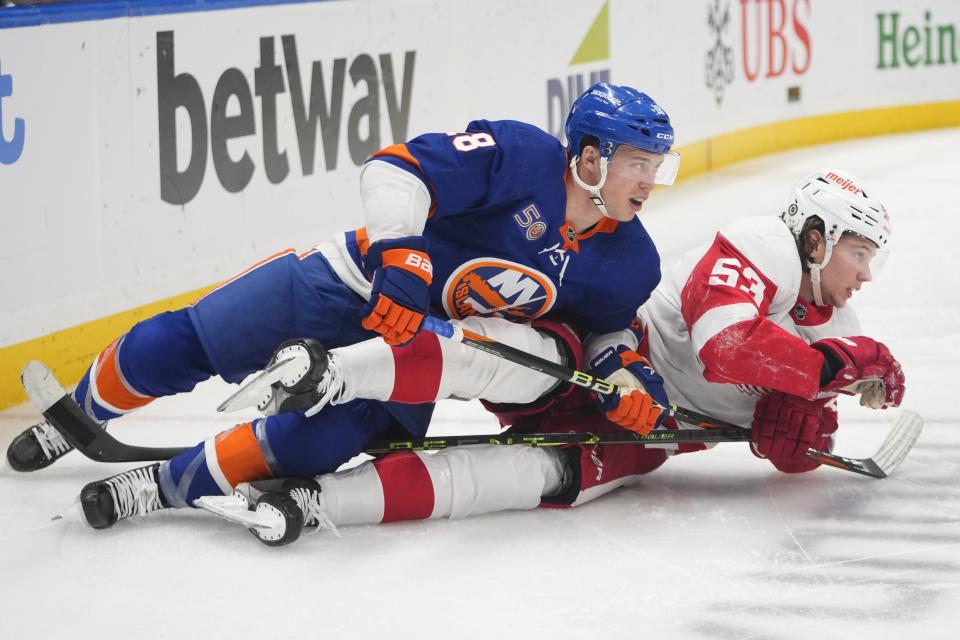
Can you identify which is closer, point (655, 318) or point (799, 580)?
point (799, 580)

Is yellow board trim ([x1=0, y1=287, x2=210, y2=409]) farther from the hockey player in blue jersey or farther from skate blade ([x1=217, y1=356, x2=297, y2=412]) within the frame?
skate blade ([x1=217, y1=356, x2=297, y2=412])

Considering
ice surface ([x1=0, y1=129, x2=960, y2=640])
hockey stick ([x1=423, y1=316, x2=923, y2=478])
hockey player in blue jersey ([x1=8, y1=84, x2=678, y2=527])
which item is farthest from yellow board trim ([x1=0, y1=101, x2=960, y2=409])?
hockey stick ([x1=423, y1=316, x2=923, y2=478])

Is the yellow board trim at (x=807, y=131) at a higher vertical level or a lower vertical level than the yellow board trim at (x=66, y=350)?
higher

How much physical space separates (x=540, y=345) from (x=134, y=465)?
1048 millimetres

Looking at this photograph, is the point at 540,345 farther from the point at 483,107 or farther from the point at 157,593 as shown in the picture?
the point at 483,107

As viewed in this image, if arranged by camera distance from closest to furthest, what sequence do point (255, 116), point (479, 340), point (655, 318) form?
point (479, 340), point (655, 318), point (255, 116)

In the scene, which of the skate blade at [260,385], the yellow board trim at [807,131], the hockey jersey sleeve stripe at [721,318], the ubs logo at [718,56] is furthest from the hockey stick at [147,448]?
the ubs logo at [718,56]

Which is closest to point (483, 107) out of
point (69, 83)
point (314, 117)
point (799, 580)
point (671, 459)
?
point (314, 117)

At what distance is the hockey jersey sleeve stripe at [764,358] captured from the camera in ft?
8.58

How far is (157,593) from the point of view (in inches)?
88.4

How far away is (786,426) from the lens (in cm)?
277

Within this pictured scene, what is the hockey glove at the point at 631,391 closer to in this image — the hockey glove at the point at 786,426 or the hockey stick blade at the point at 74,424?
the hockey glove at the point at 786,426

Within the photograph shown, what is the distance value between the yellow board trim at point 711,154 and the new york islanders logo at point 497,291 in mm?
1402

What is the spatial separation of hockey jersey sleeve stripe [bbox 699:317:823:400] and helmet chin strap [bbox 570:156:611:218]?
0.35 meters
